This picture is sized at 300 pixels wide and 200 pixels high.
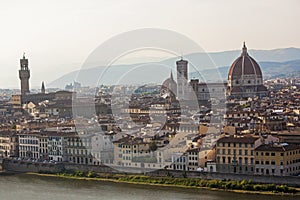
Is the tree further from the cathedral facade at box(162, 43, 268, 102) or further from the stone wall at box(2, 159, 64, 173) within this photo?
the cathedral facade at box(162, 43, 268, 102)

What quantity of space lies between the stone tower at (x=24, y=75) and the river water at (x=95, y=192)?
41.4 ft

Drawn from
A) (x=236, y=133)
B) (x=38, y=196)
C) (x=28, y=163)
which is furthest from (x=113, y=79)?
(x=38, y=196)

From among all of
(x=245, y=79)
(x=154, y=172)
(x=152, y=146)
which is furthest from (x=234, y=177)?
(x=245, y=79)

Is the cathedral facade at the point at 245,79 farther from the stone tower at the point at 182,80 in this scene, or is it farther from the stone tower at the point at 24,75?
the stone tower at the point at 24,75

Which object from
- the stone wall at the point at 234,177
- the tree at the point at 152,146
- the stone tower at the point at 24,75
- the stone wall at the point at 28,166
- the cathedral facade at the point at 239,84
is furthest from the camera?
the stone tower at the point at 24,75

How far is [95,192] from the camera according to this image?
27.4 feet

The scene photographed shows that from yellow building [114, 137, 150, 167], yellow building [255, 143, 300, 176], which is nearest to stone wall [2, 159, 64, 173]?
yellow building [114, 137, 150, 167]

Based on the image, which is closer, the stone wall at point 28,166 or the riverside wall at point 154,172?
the riverside wall at point 154,172

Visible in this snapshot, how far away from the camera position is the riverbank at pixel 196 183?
25.8ft

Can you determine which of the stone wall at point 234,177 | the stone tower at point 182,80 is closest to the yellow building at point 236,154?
the stone wall at point 234,177

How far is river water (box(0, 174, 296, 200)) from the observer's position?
7.82 meters

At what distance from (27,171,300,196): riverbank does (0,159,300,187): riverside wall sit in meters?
0.12

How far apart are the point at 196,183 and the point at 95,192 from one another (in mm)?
1217

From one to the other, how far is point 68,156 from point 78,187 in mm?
1898
